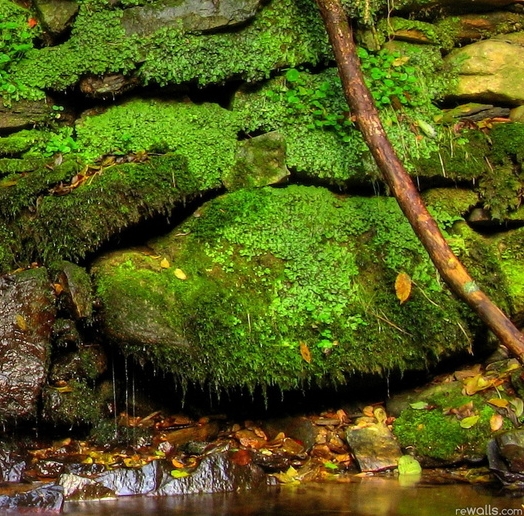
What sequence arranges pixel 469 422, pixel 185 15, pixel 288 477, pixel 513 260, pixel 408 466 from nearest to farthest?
pixel 288 477, pixel 408 466, pixel 469 422, pixel 513 260, pixel 185 15

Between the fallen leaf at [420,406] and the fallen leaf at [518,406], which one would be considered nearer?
the fallen leaf at [518,406]

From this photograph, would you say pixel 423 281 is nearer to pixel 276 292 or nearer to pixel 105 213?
pixel 276 292

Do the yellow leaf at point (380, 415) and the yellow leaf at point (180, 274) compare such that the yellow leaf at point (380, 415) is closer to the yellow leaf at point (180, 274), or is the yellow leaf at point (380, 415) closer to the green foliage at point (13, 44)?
the yellow leaf at point (180, 274)

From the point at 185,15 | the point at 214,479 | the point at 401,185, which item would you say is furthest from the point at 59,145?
the point at 214,479

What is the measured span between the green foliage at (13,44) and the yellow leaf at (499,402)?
5.04 metres

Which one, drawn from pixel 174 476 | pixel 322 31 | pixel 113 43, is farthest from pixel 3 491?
pixel 322 31

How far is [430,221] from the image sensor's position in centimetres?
580

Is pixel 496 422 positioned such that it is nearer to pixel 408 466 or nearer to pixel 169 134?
pixel 408 466

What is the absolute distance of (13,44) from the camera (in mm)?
6898

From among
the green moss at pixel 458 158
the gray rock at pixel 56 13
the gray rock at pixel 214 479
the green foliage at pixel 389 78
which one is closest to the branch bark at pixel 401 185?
the green foliage at pixel 389 78

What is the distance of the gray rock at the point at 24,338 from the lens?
5609 mm

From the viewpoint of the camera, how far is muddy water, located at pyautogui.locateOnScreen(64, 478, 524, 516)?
473 cm

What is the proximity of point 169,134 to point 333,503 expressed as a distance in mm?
3686

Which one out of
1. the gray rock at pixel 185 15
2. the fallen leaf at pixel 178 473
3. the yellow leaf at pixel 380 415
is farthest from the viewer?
the gray rock at pixel 185 15
